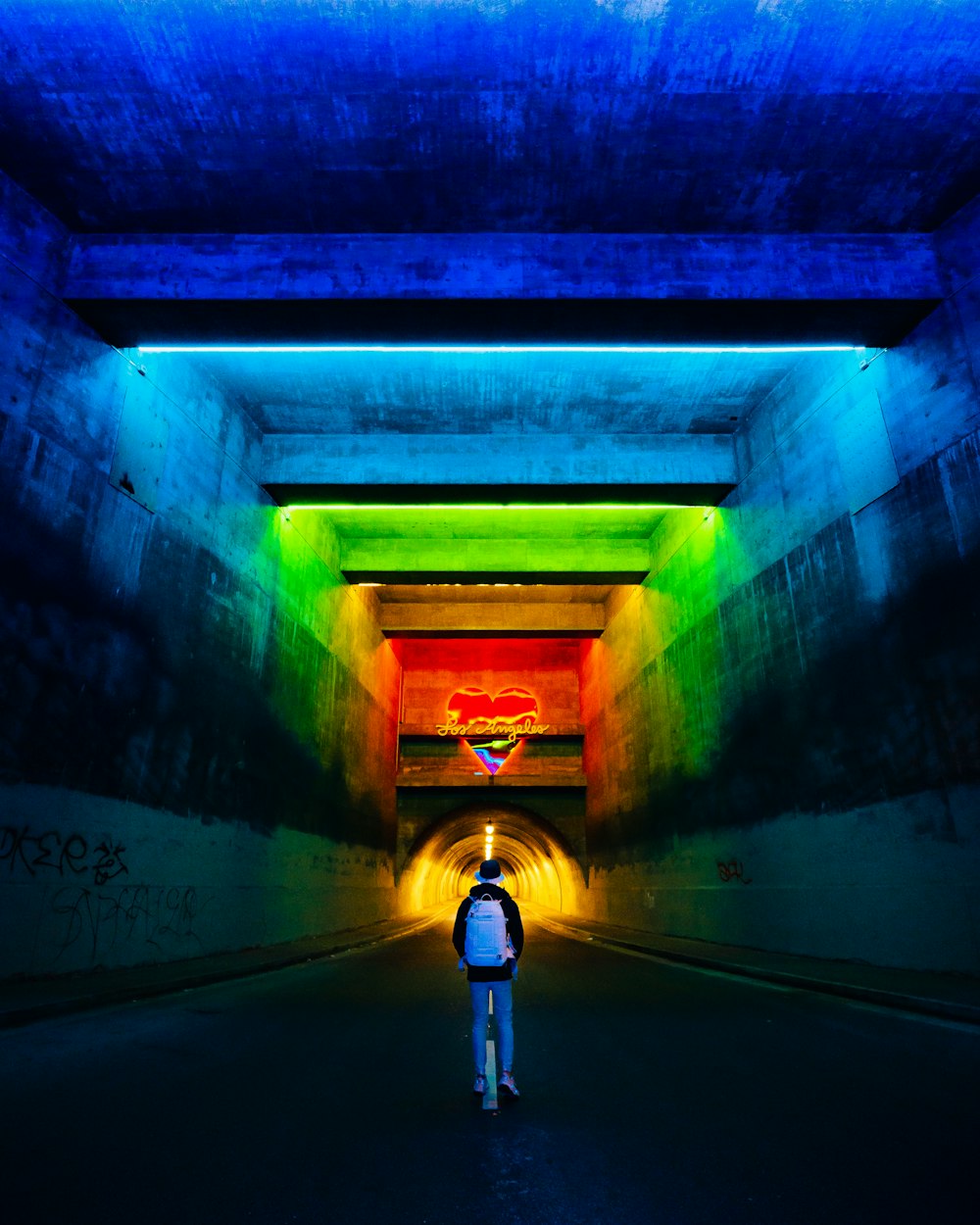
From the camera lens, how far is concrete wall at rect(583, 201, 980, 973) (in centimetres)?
1022

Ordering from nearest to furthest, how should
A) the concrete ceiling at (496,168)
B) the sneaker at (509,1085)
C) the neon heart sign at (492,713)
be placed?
the sneaker at (509,1085)
the concrete ceiling at (496,168)
the neon heart sign at (492,713)

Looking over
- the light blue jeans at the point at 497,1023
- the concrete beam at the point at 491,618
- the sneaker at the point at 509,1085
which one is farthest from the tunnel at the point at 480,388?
the concrete beam at the point at 491,618

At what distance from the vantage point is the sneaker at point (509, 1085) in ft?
16.0

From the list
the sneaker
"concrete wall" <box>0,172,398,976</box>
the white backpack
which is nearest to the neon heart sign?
"concrete wall" <box>0,172,398,976</box>

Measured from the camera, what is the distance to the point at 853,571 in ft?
40.6

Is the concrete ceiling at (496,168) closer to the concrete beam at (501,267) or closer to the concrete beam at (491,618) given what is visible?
the concrete beam at (501,267)

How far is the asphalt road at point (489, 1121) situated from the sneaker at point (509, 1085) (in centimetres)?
9

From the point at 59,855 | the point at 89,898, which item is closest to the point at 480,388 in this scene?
the point at 59,855

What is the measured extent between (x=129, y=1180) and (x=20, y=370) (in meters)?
10.4

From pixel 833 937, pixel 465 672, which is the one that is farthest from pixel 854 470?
pixel 465 672

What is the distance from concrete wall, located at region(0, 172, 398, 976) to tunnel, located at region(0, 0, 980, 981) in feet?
→ 0.25

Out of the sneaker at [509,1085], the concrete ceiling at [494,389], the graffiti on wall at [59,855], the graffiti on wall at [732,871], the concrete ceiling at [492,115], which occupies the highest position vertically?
the concrete ceiling at [494,389]

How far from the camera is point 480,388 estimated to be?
606 inches

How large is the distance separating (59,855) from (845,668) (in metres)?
12.8
